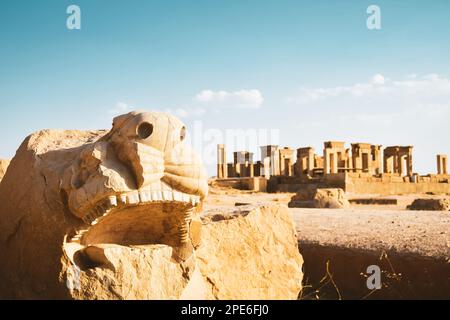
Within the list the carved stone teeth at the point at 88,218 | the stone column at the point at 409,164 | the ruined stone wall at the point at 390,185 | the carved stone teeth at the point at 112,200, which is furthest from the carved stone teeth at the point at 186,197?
the stone column at the point at 409,164

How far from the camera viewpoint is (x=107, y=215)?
2.86 metres

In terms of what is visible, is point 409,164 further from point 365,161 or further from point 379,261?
point 379,261

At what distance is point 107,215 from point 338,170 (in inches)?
1417

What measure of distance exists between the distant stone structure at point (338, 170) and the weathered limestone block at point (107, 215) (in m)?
24.8

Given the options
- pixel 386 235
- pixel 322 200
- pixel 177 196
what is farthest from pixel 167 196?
pixel 322 200

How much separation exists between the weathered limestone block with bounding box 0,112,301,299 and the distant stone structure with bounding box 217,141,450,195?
24.8 m

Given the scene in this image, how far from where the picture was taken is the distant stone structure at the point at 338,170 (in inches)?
1131

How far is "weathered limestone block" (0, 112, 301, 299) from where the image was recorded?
2.64 meters

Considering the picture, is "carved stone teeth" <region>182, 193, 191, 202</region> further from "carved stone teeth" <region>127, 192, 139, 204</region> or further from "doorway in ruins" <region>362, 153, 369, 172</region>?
"doorway in ruins" <region>362, 153, 369, 172</region>

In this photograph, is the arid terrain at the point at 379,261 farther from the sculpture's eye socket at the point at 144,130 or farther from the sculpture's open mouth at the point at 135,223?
the sculpture's eye socket at the point at 144,130

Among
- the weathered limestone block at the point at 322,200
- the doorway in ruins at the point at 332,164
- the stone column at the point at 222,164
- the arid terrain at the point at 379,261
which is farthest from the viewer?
the stone column at the point at 222,164

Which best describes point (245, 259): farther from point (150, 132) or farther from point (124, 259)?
point (150, 132)
